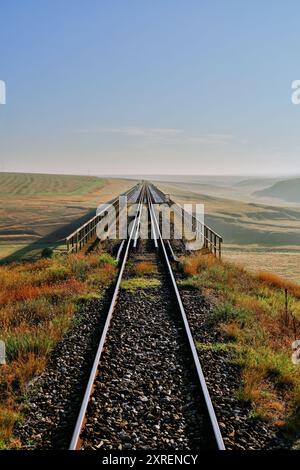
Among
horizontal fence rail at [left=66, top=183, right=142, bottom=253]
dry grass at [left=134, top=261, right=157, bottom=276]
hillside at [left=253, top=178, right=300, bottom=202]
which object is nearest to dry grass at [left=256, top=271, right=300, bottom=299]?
dry grass at [left=134, top=261, right=157, bottom=276]

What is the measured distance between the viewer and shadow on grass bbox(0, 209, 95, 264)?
81.9ft

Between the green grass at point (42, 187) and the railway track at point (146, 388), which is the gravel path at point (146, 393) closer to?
the railway track at point (146, 388)

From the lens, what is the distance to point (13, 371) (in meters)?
7.74

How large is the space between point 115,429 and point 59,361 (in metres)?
2.58

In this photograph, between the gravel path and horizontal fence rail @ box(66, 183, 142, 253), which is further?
horizontal fence rail @ box(66, 183, 142, 253)

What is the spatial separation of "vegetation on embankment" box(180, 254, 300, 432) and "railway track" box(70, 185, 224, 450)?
2.90 ft

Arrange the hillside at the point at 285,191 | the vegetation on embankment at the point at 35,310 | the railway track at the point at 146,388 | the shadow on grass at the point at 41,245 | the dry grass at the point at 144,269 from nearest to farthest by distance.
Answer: the railway track at the point at 146,388
the vegetation on embankment at the point at 35,310
the dry grass at the point at 144,269
the shadow on grass at the point at 41,245
the hillside at the point at 285,191

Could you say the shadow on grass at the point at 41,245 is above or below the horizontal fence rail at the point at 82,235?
below

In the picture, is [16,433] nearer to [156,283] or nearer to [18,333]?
[18,333]

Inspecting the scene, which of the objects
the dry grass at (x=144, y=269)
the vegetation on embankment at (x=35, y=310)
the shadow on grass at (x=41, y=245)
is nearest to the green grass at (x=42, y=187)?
the shadow on grass at (x=41, y=245)

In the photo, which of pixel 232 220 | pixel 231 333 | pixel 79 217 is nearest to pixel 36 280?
pixel 231 333

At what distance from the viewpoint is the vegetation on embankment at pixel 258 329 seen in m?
6.83

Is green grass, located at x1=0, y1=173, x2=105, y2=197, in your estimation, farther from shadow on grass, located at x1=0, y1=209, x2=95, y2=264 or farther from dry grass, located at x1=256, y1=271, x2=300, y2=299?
dry grass, located at x1=256, y1=271, x2=300, y2=299

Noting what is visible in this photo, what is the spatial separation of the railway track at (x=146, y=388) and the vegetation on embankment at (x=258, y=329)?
883mm
